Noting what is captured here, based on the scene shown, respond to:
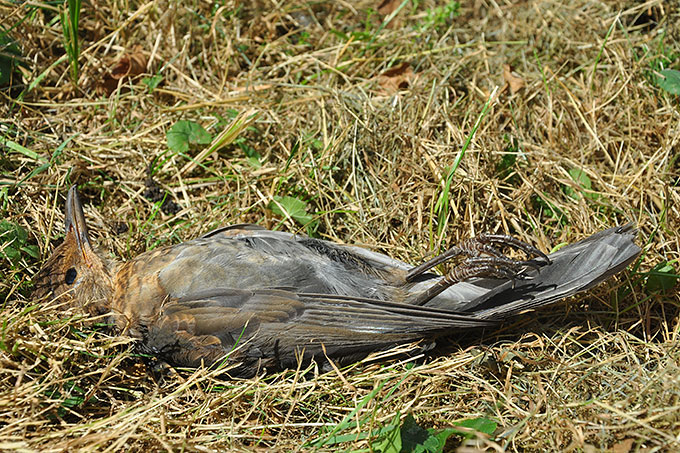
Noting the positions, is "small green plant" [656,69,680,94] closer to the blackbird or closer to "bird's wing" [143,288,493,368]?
the blackbird

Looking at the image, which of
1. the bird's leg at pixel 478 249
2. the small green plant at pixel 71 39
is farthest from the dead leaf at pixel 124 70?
the bird's leg at pixel 478 249

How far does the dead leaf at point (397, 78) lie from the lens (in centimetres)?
424

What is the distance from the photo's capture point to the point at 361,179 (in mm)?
3807

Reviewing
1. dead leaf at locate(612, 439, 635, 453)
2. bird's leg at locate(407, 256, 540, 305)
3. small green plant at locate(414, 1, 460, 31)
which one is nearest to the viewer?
dead leaf at locate(612, 439, 635, 453)

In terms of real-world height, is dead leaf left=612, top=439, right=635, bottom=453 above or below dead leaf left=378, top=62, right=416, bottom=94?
below

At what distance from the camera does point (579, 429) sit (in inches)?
90.3

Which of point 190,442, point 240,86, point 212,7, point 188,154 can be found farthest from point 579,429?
point 212,7

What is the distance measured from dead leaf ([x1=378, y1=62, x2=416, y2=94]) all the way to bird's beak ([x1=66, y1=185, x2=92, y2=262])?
2.09m

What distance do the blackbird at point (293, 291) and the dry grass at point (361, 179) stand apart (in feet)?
0.45

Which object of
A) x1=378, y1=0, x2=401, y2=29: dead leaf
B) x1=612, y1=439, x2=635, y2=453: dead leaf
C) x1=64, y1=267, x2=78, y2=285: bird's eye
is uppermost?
x1=378, y1=0, x2=401, y2=29: dead leaf

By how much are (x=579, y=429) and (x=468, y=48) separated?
2.97 meters

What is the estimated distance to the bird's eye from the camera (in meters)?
3.15

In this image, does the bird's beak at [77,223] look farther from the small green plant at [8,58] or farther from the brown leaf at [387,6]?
the brown leaf at [387,6]

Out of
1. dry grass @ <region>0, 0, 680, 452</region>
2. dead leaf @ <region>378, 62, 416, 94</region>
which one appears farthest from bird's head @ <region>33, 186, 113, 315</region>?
dead leaf @ <region>378, 62, 416, 94</region>
